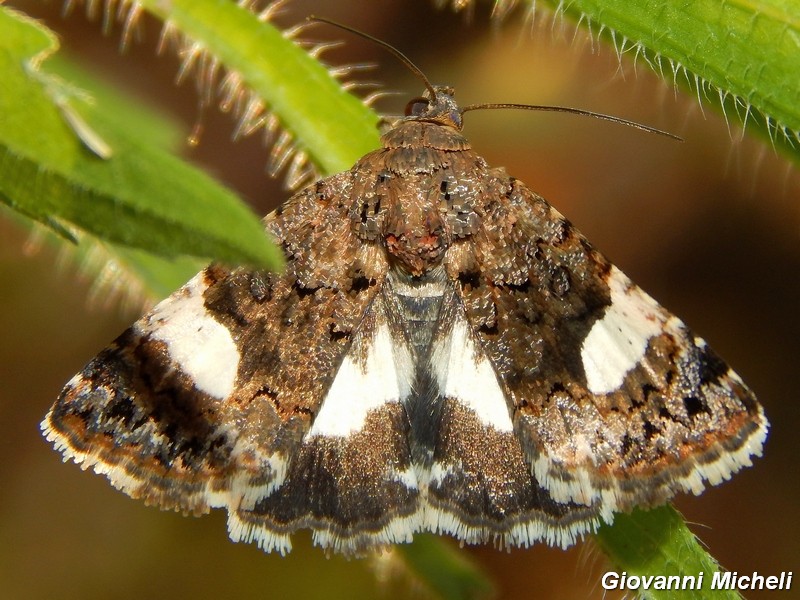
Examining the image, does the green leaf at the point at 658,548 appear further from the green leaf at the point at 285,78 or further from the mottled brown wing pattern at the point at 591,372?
the green leaf at the point at 285,78

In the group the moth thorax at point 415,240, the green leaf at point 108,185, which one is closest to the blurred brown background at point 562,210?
the moth thorax at point 415,240

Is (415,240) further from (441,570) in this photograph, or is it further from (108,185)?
(441,570)

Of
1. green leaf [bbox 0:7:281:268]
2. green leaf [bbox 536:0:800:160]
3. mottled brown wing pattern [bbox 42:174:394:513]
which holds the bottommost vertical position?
mottled brown wing pattern [bbox 42:174:394:513]

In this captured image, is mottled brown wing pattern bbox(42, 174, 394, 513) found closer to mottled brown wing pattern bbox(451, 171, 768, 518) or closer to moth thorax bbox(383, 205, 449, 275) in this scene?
moth thorax bbox(383, 205, 449, 275)

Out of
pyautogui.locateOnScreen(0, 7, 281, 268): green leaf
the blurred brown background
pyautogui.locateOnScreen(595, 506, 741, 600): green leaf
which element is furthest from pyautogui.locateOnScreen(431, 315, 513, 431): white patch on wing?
the blurred brown background

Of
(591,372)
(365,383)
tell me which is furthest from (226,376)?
(591,372)

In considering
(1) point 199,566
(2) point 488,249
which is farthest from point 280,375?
(1) point 199,566
